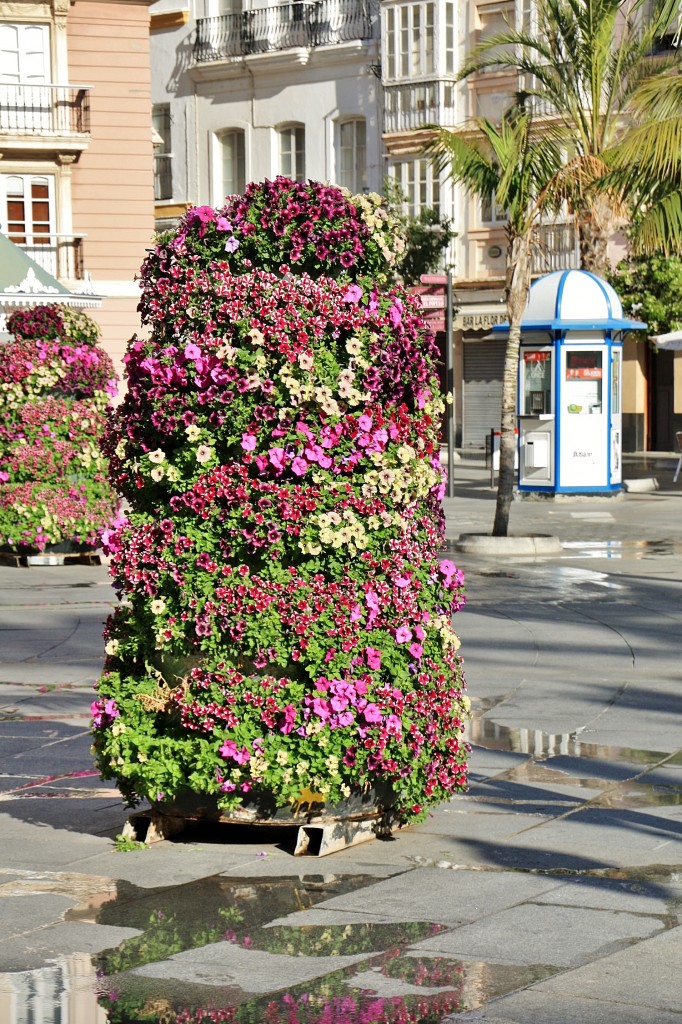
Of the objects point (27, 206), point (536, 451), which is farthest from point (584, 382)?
point (27, 206)

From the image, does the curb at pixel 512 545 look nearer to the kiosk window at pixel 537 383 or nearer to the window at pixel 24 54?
the kiosk window at pixel 537 383

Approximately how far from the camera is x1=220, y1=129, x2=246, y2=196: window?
49.2 meters

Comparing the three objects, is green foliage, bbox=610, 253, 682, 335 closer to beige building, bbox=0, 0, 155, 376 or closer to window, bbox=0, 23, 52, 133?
beige building, bbox=0, 0, 155, 376

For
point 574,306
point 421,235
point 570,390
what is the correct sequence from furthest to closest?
point 421,235
point 570,390
point 574,306

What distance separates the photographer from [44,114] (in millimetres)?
35750

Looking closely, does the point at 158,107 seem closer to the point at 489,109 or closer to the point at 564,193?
the point at 489,109

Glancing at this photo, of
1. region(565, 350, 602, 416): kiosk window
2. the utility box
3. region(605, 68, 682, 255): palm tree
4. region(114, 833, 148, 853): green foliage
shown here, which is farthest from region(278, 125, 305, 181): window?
region(114, 833, 148, 853): green foliage

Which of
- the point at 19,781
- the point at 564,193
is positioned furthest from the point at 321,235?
the point at 564,193

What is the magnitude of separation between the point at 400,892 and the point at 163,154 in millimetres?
46447

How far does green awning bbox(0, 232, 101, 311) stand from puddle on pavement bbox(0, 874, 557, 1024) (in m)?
14.2

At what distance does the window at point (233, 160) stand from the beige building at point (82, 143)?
13.1 m

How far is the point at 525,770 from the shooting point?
7.68 metres

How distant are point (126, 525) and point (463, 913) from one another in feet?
6.28

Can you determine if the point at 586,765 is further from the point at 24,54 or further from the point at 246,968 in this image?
the point at 24,54
